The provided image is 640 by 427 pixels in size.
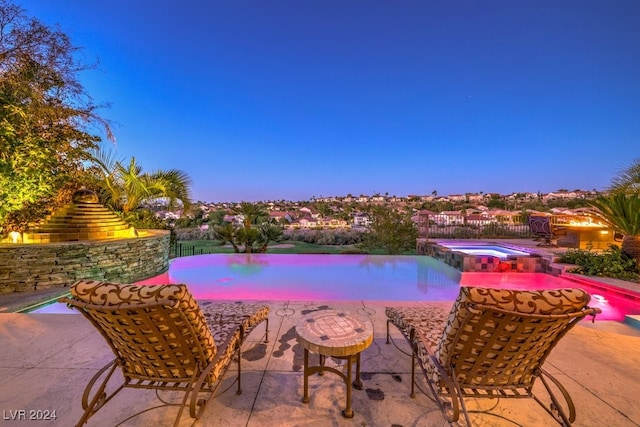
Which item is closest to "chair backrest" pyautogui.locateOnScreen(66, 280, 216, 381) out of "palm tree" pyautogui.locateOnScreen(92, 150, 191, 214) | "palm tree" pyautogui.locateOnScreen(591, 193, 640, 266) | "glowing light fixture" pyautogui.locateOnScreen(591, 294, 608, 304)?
"glowing light fixture" pyautogui.locateOnScreen(591, 294, 608, 304)

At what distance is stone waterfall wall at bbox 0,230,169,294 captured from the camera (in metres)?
4.83

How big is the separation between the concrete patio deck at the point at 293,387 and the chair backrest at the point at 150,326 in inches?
19.1

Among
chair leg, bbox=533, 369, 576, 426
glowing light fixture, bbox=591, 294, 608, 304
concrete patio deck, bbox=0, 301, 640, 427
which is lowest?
glowing light fixture, bbox=591, 294, 608, 304

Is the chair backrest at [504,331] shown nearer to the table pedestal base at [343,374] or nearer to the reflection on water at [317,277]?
the table pedestal base at [343,374]

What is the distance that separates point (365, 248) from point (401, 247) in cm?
164

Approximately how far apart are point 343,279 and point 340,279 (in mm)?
74

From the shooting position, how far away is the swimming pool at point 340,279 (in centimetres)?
529

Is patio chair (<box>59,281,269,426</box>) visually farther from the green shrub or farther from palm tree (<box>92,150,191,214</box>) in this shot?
the green shrub

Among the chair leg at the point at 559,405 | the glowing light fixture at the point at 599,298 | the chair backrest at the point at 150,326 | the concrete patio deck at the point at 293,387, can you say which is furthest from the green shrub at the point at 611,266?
the chair backrest at the point at 150,326

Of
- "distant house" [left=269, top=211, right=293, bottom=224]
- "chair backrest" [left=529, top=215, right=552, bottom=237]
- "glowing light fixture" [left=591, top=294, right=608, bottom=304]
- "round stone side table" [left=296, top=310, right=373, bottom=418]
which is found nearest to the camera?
"round stone side table" [left=296, top=310, right=373, bottom=418]

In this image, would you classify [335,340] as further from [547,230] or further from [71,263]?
[547,230]

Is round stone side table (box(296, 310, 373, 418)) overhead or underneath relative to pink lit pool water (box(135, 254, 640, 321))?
overhead

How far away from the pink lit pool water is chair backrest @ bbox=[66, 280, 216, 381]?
3.35 m

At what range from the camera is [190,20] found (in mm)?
9570
